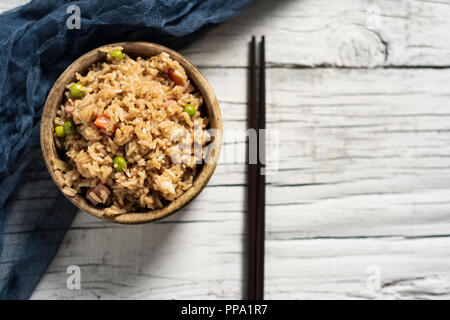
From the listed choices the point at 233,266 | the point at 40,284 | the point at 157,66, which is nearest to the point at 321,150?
the point at 233,266

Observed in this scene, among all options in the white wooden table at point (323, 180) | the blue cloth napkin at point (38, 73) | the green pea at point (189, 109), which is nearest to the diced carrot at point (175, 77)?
the green pea at point (189, 109)

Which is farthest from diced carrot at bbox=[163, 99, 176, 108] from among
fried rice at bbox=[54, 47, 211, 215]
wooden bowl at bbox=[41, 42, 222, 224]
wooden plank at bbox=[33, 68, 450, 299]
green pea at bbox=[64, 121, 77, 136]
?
wooden plank at bbox=[33, 68, 450, 299]

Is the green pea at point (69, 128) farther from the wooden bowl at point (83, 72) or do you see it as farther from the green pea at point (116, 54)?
the green pea at point (116, 54)

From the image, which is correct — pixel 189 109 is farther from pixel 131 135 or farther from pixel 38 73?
pixel 38 73

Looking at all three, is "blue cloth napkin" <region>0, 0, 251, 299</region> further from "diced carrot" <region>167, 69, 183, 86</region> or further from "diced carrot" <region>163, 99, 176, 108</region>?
"diced carrot" <region>163, 99, 176, 108</region>

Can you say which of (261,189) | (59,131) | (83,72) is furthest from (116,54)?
(261,189)

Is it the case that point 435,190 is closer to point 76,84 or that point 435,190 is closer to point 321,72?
point 321,72
